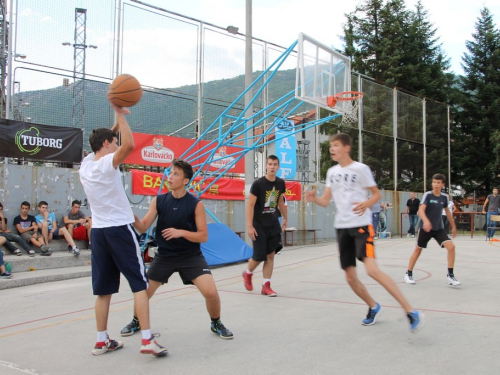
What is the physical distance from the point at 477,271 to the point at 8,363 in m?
8.23

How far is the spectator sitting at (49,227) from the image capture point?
1066cm

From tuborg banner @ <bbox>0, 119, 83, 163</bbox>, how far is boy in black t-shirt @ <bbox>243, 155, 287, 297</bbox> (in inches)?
262

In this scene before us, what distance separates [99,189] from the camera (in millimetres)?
4242

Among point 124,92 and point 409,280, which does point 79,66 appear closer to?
point 124,92

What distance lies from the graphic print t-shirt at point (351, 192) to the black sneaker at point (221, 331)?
1.63 m

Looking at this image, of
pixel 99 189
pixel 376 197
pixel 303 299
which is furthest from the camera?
pixel 303 299

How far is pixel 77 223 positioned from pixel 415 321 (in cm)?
896

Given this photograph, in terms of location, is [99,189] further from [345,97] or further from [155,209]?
[345,97]

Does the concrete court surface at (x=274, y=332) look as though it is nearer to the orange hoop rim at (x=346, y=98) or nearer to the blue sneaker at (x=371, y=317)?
the blue sneaker at (x=371, y=317)

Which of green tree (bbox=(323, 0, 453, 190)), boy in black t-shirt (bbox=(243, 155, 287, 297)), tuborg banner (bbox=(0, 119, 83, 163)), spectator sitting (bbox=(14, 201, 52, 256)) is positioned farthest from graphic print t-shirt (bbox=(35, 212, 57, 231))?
green tree (bbox=(323, 0, 453, 190))

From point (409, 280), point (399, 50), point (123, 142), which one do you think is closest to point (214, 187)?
point (409, 280)

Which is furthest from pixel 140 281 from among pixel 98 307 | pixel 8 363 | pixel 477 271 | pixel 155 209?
pixel 477 271

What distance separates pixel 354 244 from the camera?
5152 millimetres

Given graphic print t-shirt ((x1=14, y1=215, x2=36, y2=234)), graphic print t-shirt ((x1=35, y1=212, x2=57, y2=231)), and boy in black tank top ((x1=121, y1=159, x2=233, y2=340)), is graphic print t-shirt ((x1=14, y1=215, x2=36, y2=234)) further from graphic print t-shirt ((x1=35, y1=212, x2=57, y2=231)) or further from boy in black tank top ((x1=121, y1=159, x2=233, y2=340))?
boy in black tank top ((x1=121, y1=159, x2=233, y2=340))
